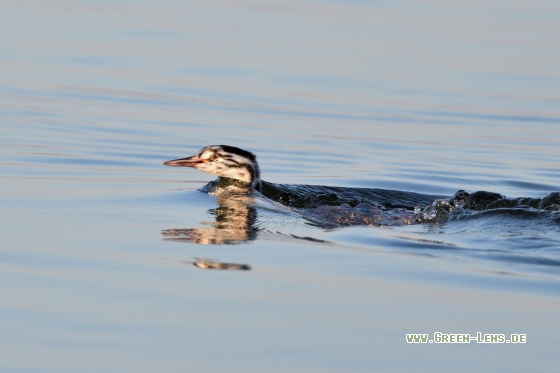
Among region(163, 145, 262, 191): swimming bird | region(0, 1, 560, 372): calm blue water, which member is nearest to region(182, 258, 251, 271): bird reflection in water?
region(0, 1, 560, 372): calm blue water

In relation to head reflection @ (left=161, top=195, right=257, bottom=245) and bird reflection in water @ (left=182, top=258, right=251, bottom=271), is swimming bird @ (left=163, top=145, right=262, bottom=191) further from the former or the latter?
bird reflection in water @ (left=182, top=258, right=251, bottom=271)

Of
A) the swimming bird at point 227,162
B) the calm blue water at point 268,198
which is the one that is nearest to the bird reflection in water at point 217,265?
the calm blue water at point 268,198

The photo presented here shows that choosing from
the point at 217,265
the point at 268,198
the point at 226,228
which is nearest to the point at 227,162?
the point at 268,198

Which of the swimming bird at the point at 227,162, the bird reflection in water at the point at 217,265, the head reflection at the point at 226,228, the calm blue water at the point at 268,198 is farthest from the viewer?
the swimming bird at the point at 227,162

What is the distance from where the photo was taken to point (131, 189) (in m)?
13.1

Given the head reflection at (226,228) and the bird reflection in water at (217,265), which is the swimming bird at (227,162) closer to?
the head reflection at (226,228)

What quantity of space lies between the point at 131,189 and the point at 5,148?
11.1ft

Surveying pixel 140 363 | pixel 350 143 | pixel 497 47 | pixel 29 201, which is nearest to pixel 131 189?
pixel 29 201

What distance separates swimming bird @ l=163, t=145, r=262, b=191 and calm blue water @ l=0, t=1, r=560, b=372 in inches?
15.8

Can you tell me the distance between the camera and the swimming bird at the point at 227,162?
517 inches

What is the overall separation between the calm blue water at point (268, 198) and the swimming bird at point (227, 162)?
1.32 feet

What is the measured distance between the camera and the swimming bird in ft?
43.1

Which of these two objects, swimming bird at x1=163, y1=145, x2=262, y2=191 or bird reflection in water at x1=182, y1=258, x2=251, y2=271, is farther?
swimming bird at x1=163, y1=145, x2=262, y2=191

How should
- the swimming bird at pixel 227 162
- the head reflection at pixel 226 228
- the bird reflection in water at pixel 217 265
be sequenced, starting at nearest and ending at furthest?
the bird reflection in water at pixel 217 265 → the head reflection at pixel 226 228 → the swimming bird at pixel 227 162
